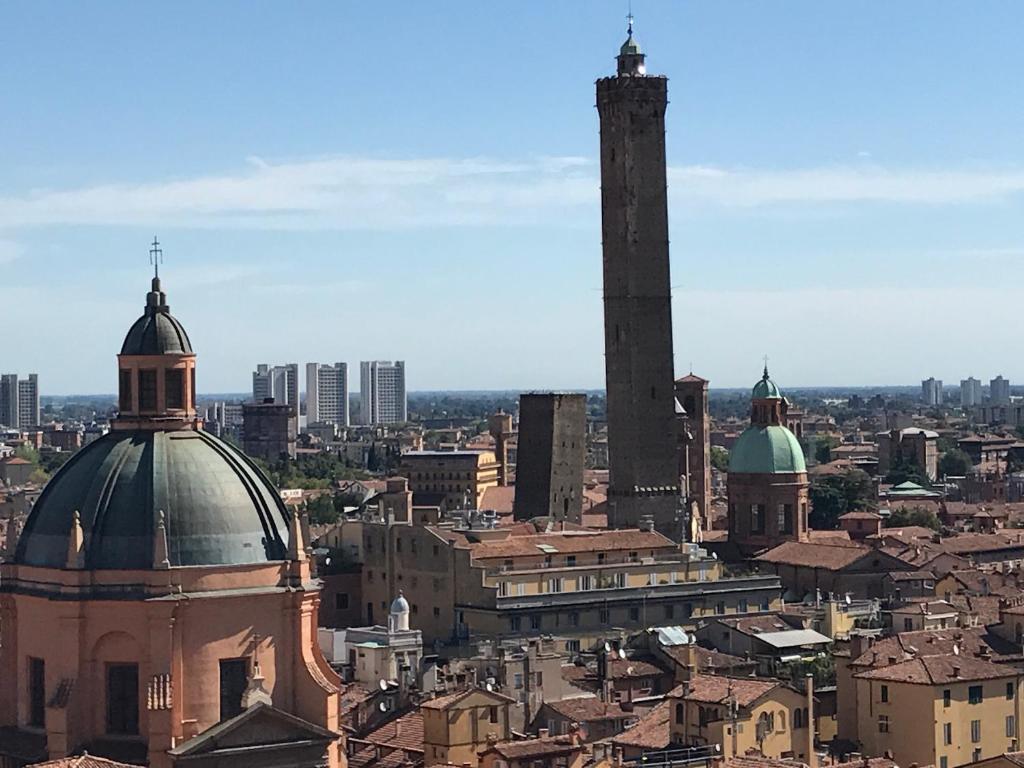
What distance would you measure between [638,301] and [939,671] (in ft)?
127

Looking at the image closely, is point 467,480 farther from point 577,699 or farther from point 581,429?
point 577,699

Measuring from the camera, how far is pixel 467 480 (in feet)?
429

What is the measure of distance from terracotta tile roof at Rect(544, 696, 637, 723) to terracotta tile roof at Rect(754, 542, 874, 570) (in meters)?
32.4

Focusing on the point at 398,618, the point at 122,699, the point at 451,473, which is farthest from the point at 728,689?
the point at 451,473

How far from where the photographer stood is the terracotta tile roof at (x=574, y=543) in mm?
70375

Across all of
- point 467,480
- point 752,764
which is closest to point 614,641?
point 752,764

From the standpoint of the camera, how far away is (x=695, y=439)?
115750mm

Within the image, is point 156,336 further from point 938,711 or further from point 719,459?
point 719,459

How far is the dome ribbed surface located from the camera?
32.0 metres

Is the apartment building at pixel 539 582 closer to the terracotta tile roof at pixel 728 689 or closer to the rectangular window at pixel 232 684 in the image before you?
the terracotta tile roof at pixel 728 689

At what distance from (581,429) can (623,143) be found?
617 inches

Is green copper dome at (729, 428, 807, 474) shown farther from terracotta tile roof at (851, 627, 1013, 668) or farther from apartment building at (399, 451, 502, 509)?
terracotta tile roof at (851, 627, 1013, 668)

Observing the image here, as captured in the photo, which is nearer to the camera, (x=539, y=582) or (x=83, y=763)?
(x=83, y=763)

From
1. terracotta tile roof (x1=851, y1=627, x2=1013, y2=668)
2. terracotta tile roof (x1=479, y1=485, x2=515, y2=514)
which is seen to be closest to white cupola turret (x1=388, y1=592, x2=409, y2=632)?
terracotta tile roof (x1=851, y1=627, x2=1013, y2=668)
